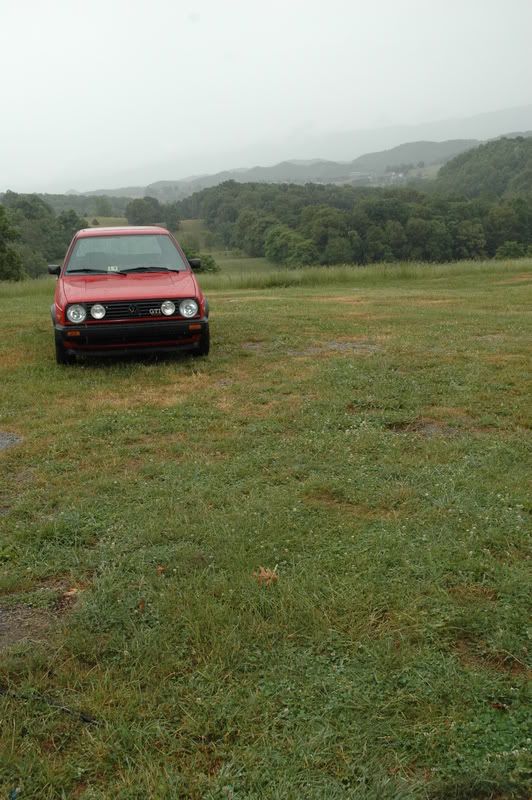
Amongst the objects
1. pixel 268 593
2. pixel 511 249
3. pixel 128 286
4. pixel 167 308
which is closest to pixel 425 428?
pixel 268 593

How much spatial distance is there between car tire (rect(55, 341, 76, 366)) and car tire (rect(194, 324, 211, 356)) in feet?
4.67

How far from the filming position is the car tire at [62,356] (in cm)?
739

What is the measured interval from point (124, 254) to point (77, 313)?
4.88 ft

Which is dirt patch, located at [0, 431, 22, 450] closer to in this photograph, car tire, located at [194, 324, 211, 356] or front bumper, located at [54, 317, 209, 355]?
front bumper, located at [54, 317, 209, 355]

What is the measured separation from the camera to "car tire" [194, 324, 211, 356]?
7.56 meters

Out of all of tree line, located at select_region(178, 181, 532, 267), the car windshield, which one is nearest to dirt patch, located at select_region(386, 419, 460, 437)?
the car windshield

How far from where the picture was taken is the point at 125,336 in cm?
711

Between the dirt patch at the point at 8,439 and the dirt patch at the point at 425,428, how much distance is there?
2884mm

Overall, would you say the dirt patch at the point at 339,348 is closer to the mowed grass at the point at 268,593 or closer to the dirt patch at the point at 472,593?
the mowed grass at the point at 268,593

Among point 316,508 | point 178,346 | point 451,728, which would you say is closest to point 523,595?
point 451,728

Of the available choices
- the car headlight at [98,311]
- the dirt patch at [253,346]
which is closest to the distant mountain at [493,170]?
the dirt patch at [253,346]

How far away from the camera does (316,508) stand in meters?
3.70

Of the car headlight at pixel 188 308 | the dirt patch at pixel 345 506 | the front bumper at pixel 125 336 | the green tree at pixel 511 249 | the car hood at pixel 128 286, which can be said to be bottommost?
the dirt patch at pixel 345 506

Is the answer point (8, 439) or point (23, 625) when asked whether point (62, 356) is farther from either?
point (23, 625)
